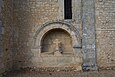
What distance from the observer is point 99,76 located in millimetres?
8008

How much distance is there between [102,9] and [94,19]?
2.13ft

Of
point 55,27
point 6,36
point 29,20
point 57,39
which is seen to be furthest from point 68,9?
point 6,36

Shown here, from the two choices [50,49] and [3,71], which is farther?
[50,49]

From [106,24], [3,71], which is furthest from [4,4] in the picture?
[106,24]

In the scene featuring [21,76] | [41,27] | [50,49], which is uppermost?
[41,27]

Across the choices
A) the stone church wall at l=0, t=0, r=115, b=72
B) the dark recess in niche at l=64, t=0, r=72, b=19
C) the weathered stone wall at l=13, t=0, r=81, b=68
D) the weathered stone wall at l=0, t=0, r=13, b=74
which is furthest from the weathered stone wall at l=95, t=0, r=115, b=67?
the weathered stone wall at l=0, t=0, r=13, b=74

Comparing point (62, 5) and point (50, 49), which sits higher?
point (62, 5)

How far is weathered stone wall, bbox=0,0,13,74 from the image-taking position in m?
7.90

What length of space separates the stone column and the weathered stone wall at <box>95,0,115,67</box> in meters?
0.24

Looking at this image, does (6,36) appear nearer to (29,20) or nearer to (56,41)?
(29,20)

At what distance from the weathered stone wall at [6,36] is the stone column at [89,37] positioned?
349 cm

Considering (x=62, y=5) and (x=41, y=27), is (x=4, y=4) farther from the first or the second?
(x=62, y=5)

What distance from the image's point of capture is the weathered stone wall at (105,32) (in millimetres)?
9453

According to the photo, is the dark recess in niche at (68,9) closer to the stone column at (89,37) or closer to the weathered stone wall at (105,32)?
the stone column at (89,37)
